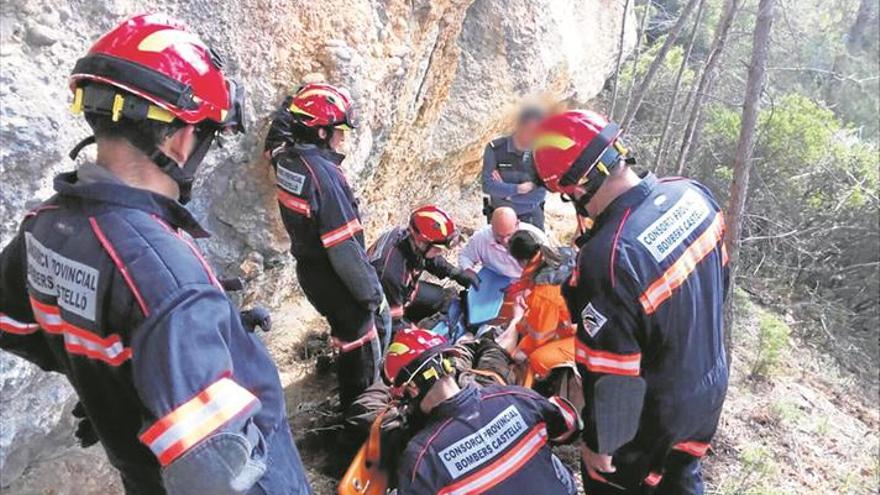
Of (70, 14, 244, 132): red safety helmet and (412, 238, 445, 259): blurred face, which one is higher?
(70, 14, 244, 132): red safety helmet

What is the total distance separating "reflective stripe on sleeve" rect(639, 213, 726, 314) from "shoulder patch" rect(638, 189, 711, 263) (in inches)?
2.4

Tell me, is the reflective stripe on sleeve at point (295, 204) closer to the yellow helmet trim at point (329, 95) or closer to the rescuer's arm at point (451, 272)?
the yellow helmet trim at point (329, 95)

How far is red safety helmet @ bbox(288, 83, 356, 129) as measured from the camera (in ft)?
12.6

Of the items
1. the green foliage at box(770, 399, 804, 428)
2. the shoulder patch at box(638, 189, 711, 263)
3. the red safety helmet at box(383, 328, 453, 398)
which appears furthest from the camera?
the green foliage at box(770, 399, 804, 428)

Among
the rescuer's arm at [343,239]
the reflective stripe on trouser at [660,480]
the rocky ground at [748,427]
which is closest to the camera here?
the reflective stripe on trouser at [660,480]

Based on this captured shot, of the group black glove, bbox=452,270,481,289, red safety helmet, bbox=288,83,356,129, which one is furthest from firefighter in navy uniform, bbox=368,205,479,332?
red safety helmet, bbox=288,83,356,129

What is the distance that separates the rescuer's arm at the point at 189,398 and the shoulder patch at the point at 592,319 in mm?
1618

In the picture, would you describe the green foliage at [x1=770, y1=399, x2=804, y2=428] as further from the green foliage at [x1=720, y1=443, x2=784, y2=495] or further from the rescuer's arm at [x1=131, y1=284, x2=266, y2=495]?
the rescuer's arm at [x1=131, y1=284, x2=266, y2=495]

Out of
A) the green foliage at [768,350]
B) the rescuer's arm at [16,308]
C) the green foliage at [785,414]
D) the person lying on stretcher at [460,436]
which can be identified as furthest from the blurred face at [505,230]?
the rescuer's arm at [16,308]

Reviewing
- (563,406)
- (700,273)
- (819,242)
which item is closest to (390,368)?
(563,406)

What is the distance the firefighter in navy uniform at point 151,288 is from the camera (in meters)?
1.43

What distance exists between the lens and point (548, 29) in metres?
8.93

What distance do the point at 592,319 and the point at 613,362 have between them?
0.20 meters

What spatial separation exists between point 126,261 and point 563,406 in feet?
6.96
